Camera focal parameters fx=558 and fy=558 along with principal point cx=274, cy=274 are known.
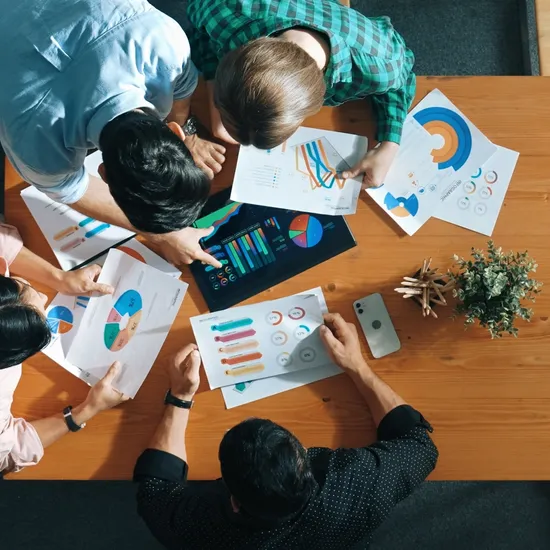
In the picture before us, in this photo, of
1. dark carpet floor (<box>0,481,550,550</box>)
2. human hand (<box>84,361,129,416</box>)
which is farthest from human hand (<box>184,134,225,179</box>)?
dark carpet floor (<box>0,481,550,550</box>)

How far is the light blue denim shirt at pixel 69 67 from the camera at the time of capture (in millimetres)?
742

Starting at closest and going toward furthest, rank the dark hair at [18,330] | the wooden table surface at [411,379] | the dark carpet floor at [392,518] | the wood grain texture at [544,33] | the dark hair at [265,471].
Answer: the dark hair at [265,471], the dark hair at [18,330], the wooden table surface at [411,379], the wood grain texture at [544,33], the dark carpet floor at [392,518]

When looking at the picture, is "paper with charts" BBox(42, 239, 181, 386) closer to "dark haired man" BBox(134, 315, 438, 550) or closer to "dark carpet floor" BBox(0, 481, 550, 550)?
"dark haired man" BBox(134, 315, 438, 550)

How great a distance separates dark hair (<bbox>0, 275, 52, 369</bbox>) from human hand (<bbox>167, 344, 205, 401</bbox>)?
0.23 m

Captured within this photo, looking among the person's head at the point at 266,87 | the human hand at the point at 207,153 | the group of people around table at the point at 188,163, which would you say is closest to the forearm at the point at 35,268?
the group of people around table at the point at 188,163

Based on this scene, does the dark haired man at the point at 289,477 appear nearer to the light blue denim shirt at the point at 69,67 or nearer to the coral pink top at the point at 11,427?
the coral pink top at the point at 11,427

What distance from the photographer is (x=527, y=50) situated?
1734 mm

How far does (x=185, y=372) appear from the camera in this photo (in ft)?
3.39

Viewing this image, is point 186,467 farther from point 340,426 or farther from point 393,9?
point 393,9

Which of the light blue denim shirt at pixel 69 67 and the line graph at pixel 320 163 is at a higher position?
the light blue denim shirt at pixel 69 67

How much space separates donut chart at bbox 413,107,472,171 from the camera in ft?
3.60

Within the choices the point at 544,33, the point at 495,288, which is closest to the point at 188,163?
the point at 495,288

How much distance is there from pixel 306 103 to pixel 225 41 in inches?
8.7

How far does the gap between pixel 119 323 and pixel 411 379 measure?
1.87 ft
